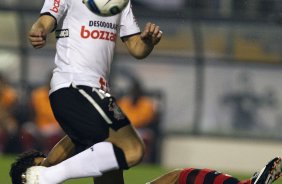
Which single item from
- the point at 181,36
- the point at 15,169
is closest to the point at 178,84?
the point at 181,36

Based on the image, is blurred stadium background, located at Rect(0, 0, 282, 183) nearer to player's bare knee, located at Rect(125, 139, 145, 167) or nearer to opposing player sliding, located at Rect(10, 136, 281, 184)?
opposing player sliding, located at Rect(10, 136, 281, 184)

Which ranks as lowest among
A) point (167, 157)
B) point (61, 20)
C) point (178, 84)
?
point (167, 157)

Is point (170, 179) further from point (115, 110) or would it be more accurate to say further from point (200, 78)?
point (200, 78)

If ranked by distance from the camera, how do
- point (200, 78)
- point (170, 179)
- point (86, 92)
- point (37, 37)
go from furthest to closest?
point (200, 78) → point (170, 179) → point (86, 92) → point (37, 37)

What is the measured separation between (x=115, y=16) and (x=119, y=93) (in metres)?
7.80

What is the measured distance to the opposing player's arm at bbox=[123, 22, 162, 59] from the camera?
24.7 ft

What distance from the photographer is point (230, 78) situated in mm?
15766

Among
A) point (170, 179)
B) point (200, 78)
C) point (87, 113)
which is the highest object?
point (87, 113)

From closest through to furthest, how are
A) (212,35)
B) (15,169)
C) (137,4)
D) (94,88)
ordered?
(94,88), (15,169), (212,35), (137,4)

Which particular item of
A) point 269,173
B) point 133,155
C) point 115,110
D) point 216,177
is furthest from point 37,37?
point 269,173

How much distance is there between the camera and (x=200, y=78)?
616 inches

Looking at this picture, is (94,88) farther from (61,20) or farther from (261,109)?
(261,109)

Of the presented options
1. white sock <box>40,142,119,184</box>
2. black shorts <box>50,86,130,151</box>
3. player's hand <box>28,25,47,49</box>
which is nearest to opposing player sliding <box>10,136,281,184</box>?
white sock <box>40,142,119,184</box>

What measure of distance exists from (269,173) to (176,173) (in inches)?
29.1
